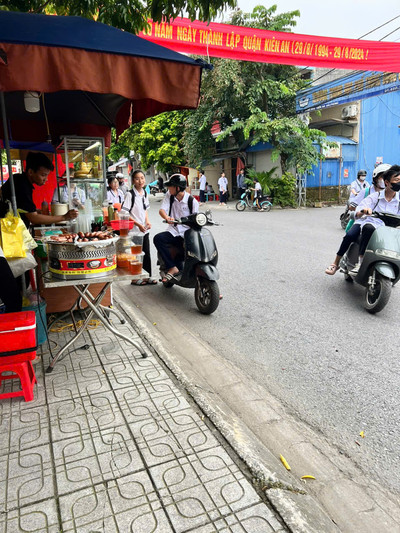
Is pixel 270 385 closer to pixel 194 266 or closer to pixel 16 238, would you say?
pixel 194 266

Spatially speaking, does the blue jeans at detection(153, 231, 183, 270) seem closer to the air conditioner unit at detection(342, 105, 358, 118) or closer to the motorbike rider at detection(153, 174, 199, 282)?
the motorbike rider at detection(153, 174, 199, 282)

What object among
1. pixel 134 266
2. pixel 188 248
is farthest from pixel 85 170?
pixel 134 266

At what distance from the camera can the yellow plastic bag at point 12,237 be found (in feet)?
9.45

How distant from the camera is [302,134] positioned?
16.5 metres

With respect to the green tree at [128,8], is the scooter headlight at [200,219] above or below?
below

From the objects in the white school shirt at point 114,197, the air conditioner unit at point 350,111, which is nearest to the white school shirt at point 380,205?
the white school shirt at point 114,197

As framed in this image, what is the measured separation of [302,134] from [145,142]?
13422mm

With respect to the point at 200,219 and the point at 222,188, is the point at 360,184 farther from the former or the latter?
the point at 222,188

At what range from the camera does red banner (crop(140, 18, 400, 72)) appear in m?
8.07

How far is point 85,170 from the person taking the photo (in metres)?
5.99

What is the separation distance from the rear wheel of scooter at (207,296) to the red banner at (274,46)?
19.6 feet

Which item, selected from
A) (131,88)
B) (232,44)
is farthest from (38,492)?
(232,44)

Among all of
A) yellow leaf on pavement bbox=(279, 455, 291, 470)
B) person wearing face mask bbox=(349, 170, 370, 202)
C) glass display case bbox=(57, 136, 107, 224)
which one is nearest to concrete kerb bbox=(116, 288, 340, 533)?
yellow leaf on pavement bbox=(279, 455, 291, 470)

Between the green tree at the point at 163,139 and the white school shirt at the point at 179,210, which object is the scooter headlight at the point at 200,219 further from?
the green tree at the point at 163,139
